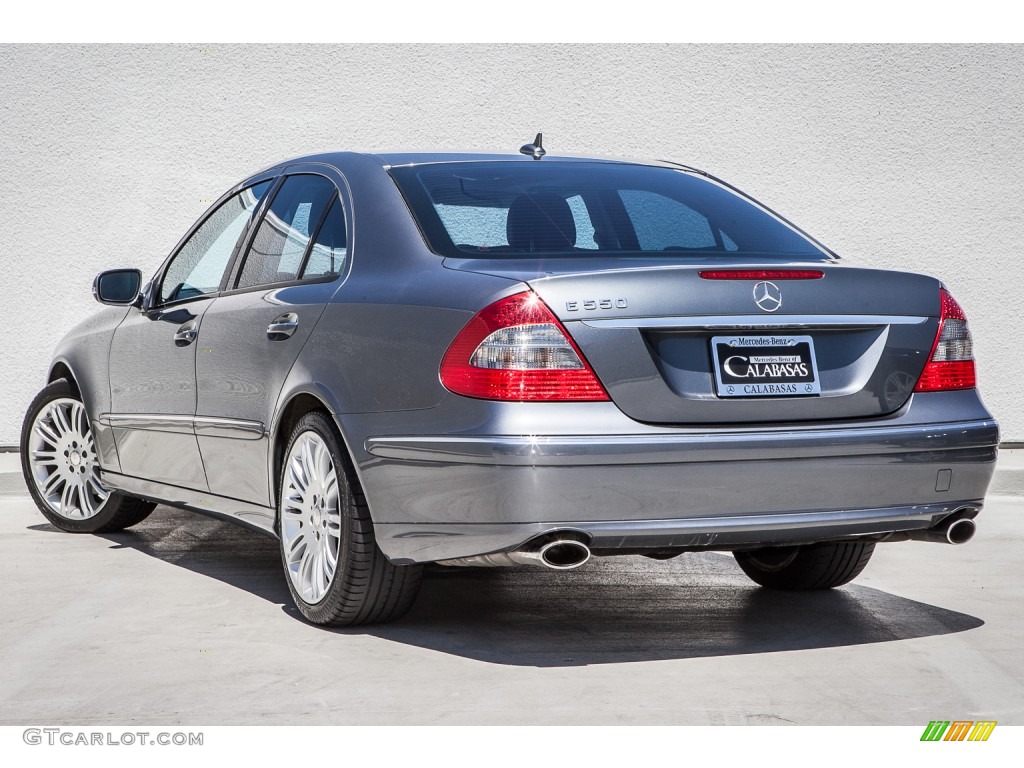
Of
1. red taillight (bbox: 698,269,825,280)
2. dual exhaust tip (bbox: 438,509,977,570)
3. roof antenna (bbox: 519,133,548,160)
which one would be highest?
roof antenna (bbox: 519,133,548,160)

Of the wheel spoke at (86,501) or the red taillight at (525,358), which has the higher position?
Answer: the red taillight at (525,358)

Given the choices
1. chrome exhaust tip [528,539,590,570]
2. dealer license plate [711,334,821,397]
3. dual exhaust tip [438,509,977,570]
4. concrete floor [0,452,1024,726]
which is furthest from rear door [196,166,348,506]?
dealer license plate [711,334,821,397]

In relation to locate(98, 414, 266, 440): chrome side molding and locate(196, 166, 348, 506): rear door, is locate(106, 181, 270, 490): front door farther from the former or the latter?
locate(196, 166, 348, 506): rear door

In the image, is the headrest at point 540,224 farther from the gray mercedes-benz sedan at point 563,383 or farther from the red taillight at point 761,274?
the red taillight at point 761,274

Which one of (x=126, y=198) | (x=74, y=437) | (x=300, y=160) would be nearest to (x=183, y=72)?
(x=126, y=198)

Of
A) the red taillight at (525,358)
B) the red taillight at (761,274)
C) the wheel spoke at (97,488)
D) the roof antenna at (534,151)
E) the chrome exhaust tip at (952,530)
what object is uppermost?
the roof antenna at (534,151)

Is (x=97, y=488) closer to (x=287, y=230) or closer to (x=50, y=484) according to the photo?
(x=50, y=484)

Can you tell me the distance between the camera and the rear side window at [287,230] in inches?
189

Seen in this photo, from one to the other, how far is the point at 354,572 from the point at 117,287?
2.39 m

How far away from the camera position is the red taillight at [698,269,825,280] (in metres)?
3.79

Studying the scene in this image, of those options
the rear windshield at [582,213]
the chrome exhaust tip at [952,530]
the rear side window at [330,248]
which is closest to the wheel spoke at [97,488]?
the rear side window at [330,248]

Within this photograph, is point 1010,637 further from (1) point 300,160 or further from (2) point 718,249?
(1) point 300,160

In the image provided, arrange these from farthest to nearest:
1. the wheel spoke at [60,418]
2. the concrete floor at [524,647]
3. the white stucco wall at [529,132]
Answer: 1. the white stucco wall at [529,132]
2. the wheel spoke at [60,418]
3. the concrete floor at [524,647]

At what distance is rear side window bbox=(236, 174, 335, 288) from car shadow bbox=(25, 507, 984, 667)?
116cm
